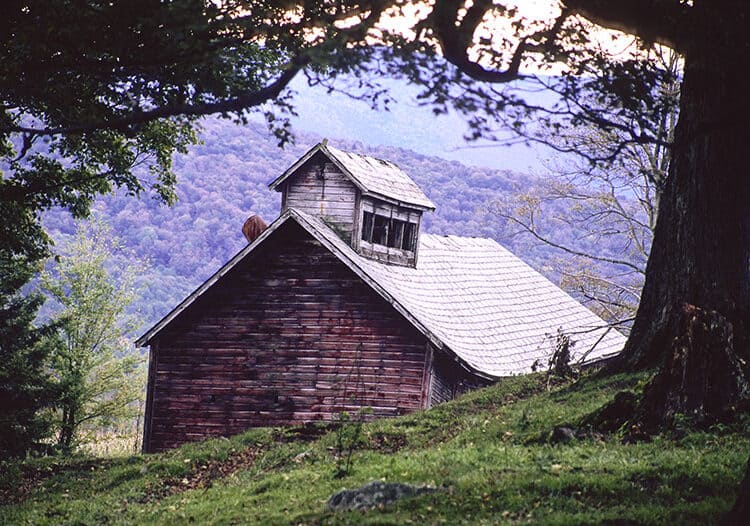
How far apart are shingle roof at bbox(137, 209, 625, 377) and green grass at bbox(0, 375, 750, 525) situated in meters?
5.67

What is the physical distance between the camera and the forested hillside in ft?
463

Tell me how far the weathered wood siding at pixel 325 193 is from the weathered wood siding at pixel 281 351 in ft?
11.7

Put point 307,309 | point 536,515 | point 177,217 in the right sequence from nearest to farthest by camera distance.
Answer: point 536,515 < point 307,309 < point 177,217

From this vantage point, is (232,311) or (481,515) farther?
(232,311)

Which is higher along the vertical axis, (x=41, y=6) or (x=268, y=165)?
(x=268, y=165)

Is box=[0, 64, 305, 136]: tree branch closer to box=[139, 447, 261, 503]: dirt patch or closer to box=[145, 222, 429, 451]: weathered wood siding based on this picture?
box=[139, 447, 261, 503]: dirt patch

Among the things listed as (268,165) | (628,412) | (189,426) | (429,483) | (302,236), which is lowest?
(189,426)

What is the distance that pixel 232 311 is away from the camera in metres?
30.8

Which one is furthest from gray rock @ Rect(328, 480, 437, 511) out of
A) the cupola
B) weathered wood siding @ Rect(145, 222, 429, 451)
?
the cupola

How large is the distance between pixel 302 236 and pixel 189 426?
289 inches

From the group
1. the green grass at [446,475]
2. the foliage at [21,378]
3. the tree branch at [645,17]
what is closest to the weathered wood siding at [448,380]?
the green grass at [446,475]

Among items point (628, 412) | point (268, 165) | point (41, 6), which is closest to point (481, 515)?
point (628, 412)

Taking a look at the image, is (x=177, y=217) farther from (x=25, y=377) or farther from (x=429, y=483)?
(x=429, y=483)

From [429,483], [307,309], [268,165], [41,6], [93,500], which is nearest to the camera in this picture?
[429,483]
